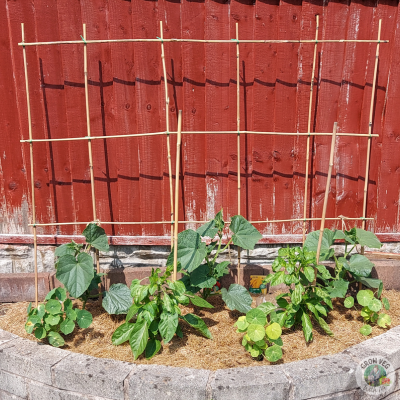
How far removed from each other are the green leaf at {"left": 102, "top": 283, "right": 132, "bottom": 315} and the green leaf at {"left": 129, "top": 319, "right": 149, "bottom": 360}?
0.35 m

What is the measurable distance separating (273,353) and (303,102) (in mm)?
1936

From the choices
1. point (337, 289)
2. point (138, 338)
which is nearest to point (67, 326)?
point (138, 338)

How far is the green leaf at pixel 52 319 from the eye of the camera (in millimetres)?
2444

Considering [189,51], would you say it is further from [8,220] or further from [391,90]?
[8,220]

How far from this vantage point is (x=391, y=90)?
3.08 m

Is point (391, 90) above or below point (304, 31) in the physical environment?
below

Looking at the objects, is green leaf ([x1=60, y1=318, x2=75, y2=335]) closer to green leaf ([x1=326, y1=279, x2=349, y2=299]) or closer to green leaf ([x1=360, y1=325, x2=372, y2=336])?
green leaf ([x1=326, y1=279, x2=349, y2=299])

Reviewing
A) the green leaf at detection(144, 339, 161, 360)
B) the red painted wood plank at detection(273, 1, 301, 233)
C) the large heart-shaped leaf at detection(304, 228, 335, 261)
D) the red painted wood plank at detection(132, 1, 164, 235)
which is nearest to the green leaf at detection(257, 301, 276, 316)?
the large heart-shaped leaf at detection(304, 228, 335, 261)

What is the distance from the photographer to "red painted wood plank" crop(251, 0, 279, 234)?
2938 mm

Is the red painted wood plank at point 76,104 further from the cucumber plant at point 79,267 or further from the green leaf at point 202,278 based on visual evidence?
the green leaf at point 202,278

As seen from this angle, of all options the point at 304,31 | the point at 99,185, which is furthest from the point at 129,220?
the point at 304,31

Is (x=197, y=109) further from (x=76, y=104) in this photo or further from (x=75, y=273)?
(x=75, y=273)

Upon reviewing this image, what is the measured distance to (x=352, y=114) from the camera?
3098mm

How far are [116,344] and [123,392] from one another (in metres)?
0.39
